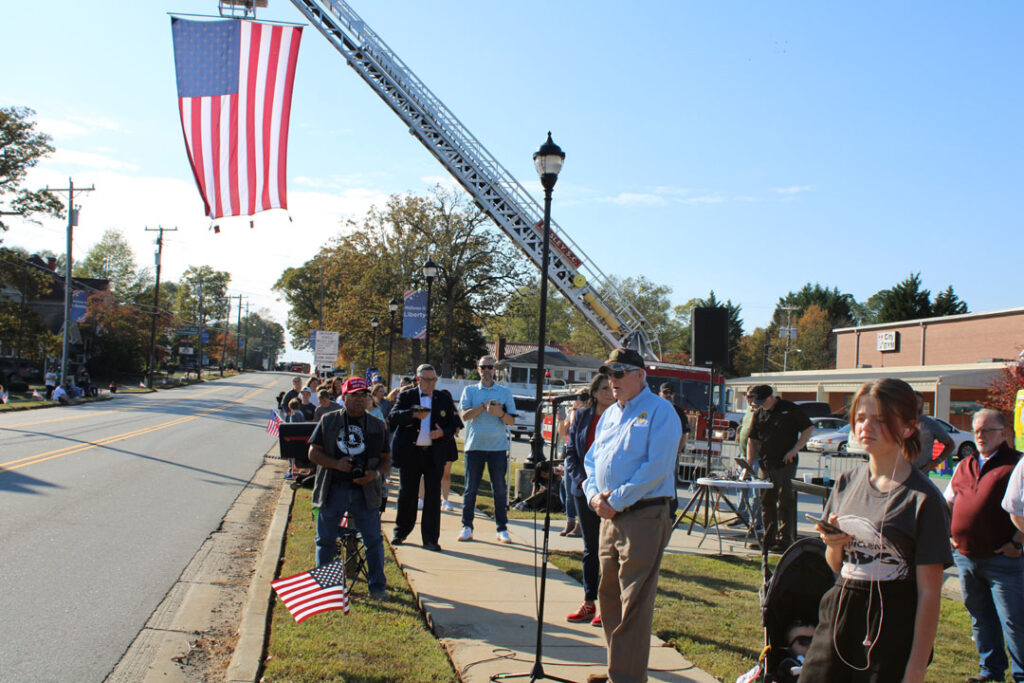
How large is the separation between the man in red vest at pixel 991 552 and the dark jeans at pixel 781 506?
3.83m

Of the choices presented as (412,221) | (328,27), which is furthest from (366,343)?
(328,27)

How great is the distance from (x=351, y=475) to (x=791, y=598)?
4.01 metres

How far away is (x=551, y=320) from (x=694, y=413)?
3045 inches

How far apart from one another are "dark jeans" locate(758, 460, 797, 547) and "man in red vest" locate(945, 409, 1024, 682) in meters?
3.83

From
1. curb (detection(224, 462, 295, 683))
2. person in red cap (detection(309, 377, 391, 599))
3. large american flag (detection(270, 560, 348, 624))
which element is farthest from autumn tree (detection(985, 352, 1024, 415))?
large american flag (detection(270, 560, 348, 624))

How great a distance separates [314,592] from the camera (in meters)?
5.42

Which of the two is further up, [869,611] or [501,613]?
[869,611]

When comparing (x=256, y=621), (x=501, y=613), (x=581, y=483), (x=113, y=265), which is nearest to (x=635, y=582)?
(x=581, y=483)

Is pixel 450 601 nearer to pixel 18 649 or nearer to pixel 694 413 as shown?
pixel 18 649

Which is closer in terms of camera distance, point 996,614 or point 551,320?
point 996,614

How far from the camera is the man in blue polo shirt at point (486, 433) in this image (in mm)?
9383

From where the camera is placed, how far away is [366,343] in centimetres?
5009

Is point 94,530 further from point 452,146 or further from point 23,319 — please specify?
point 23,319

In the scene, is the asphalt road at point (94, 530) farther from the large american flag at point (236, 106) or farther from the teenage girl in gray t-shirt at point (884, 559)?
the teenage girl in gray t-shirt at point (884, 559)
